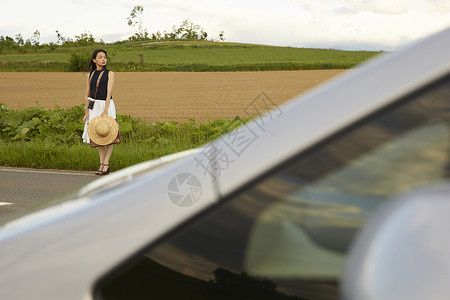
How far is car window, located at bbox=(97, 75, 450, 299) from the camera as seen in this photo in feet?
4.20

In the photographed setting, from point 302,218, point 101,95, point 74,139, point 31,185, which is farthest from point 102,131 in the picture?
point 302,218

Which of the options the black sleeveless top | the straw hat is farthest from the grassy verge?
the black sleeveless top

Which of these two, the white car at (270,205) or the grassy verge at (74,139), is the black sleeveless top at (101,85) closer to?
the grassy verge at (74,139)

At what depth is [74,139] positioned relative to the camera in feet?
43.7

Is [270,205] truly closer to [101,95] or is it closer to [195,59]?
[101,95]

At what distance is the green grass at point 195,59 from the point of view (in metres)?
76.6

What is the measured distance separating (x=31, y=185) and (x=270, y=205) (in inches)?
336

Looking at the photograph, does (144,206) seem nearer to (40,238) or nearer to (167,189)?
(167,189)

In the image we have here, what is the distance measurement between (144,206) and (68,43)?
5744 inches

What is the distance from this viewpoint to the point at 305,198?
1.35 metres

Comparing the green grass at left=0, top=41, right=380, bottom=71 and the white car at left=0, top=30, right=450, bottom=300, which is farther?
the green grass at left=0, top=41, right=380, bottom=71

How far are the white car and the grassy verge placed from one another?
9.32 meters

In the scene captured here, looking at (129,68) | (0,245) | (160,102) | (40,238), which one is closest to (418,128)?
(40,238)

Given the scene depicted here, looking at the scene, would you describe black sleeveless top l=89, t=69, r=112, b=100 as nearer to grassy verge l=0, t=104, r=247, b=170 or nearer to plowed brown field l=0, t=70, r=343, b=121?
grassy verge l=0, t=104, r=247, b=170
